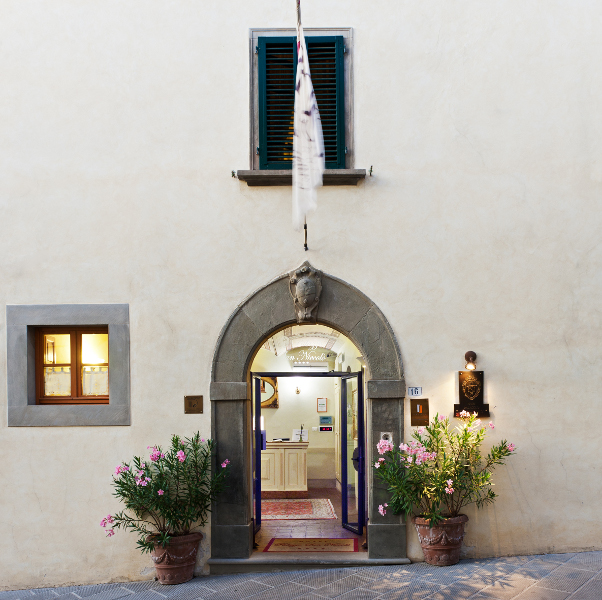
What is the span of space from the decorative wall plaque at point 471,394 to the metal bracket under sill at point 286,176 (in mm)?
2344

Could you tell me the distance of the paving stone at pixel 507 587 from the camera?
16.7 ft

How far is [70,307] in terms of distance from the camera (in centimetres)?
623

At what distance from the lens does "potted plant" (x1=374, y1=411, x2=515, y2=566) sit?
568 centimetres

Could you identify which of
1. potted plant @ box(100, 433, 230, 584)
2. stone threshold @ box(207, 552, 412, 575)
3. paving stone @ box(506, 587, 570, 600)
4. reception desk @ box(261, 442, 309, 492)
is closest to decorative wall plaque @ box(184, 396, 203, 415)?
potted plant @ box(100, 433, 230, 584)

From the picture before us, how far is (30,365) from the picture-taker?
629 centimetres

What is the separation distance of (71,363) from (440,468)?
4087 mm

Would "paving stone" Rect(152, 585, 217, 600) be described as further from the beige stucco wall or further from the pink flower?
the pink flower

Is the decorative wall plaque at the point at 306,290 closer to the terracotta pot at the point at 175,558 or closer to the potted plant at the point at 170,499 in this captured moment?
the potted plant at the point at 170,499

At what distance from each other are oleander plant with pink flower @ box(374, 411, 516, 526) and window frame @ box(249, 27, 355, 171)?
2.98 metres

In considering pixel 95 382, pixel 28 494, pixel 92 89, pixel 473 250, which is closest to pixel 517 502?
pixel 473 250

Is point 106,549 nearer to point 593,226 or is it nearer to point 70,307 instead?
point 70,307

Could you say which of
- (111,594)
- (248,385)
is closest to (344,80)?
(248,385)

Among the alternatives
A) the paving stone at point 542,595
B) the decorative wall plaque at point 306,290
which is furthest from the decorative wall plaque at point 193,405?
the paving stone at point 542,595

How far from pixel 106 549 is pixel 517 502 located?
14.1ft
